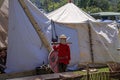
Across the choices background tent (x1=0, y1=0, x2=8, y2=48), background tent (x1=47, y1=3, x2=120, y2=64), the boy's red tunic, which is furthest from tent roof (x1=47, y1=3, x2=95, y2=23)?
the boy's red tunic

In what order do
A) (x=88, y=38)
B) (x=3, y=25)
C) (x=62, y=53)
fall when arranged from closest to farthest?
(x=62, y=53) < (x=3, y=25) < (x=88, y=38)

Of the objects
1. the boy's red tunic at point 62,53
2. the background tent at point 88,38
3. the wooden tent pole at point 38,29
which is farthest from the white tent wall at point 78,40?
the boy's red tunic at point 62,53

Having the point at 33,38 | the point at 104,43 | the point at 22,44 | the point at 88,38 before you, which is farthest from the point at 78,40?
the point at 22,44

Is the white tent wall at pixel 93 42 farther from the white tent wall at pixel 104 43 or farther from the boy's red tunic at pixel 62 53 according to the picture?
the boy's red tunic at pixel 62 53

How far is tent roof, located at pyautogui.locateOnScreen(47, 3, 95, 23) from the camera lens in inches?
599

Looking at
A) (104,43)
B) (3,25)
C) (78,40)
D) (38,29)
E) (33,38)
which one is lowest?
(104,43)

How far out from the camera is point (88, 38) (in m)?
15.1

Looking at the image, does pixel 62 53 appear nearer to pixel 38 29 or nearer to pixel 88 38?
pixel 38 29

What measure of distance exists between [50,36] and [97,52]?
2.48 metres

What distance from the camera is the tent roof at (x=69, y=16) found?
1522cm

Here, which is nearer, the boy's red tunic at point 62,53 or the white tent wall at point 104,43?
the boy's red tunic at point 62,53

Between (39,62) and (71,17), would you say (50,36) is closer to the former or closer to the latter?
(39,62)

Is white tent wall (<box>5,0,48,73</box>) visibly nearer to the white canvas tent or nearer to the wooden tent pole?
the white canvas tent

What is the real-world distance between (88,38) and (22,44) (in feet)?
11.2
